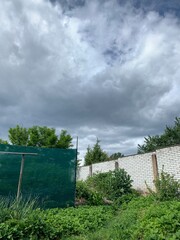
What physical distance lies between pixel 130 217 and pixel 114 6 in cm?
507

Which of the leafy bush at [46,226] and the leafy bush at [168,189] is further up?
the leafy bush at [168,189]

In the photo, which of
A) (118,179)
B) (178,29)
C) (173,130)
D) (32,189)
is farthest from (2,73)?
(173,130)

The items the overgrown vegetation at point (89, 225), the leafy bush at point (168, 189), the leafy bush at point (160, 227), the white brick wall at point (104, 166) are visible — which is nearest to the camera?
the leafy bush at point (160, 227)

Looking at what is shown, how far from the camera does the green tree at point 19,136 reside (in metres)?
15.8

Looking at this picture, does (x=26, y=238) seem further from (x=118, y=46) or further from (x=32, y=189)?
(x=118, y=46)

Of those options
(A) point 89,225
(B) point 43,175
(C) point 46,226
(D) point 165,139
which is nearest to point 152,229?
(A) point 89,225

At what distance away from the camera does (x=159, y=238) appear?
2.80 meters

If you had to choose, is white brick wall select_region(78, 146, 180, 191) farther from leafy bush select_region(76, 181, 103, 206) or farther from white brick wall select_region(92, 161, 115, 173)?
leafy bush select_region(76, 181, 103, 206)

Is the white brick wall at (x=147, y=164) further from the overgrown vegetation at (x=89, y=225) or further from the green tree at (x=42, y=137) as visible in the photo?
the green tree at (x=42, y=137)

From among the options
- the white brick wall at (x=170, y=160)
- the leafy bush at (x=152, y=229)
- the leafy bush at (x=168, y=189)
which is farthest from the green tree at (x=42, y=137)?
the leafy bush at (x=152, y=229)

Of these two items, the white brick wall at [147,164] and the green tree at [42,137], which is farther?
the green tree at [42,137]

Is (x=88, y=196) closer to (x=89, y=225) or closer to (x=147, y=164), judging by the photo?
(x=147, y=164)

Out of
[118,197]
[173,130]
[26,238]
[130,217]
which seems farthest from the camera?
[173,130]

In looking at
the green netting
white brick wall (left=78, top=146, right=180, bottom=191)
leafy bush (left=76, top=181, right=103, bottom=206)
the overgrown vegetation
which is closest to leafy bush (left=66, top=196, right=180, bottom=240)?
the overgrown vegetation
